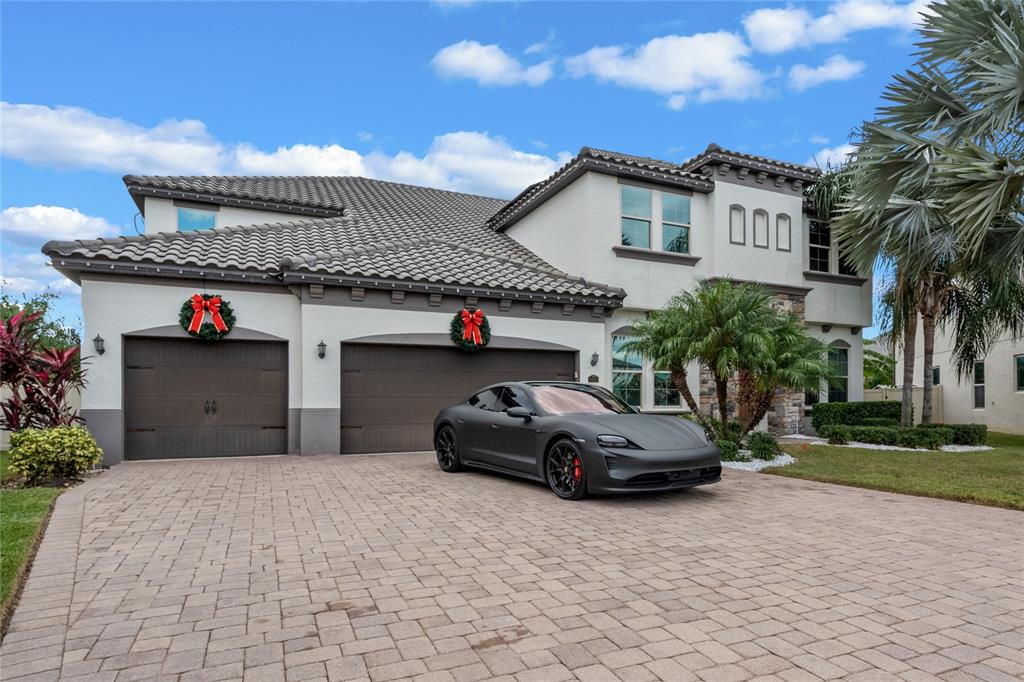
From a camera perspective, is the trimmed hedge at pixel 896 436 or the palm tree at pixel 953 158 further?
the trimmed hedge at pixel 896 436

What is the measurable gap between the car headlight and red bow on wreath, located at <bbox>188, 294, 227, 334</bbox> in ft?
25.2

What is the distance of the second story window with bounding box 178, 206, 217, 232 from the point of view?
1560 centimetres

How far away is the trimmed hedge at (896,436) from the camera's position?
13266mm

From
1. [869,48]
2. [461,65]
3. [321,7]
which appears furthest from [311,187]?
[869,48]

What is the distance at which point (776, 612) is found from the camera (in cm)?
366

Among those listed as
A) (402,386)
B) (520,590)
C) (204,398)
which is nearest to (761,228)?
(402,386)

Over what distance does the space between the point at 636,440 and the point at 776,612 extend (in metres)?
3.22

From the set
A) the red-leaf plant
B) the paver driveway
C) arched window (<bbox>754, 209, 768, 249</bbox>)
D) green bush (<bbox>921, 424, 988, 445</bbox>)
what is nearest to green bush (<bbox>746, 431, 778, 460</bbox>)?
the paver driveway

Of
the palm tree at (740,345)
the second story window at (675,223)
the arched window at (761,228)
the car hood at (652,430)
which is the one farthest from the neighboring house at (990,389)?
the car hood at (652,430)

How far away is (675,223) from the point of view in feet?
50.4

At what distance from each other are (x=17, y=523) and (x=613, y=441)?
600 centimetres

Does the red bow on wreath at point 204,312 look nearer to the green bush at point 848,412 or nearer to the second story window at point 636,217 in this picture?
the second story window at point 636,217

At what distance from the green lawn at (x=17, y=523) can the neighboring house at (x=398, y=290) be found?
3171 mm

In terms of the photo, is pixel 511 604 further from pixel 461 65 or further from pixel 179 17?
pixel 461 65
